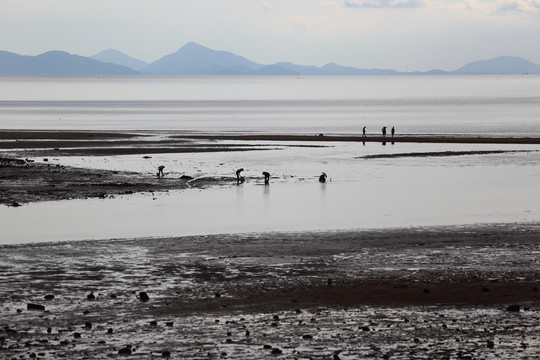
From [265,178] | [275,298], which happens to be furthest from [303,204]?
[275,298]

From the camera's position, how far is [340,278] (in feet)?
73.7

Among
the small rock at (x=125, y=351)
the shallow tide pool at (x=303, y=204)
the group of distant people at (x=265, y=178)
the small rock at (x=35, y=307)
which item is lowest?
the small rock at (x=125, y=351)

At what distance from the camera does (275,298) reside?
20.3 meters

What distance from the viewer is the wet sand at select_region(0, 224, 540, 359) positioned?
53.6 ft

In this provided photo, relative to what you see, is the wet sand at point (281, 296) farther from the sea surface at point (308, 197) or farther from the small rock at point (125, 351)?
the sea surface at point (308, 197)

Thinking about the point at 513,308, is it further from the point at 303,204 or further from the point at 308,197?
the point at 308,197

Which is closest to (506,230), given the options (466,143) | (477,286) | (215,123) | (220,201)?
(477,286)

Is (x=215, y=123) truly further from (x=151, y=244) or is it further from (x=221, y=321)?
Result: (x=221, y=321)

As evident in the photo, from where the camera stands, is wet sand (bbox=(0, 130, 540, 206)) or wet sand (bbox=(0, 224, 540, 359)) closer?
wet sand (bbox=(0, 224, 540, 359))

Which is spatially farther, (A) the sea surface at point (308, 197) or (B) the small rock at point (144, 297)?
(A) the sea surface at point (308, 197)

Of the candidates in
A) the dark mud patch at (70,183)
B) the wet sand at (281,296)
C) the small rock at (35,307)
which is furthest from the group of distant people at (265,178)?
the small rock at (35,307)

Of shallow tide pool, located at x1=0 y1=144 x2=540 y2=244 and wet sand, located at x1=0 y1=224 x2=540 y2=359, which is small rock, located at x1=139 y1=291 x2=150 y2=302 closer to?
wet sand, located at x1=0 y1=224 x2=540 y2=359

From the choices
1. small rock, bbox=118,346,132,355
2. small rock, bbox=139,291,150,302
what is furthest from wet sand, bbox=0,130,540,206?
small rock, bbox=118,346,132,355

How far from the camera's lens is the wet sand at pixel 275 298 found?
16.3 meters
